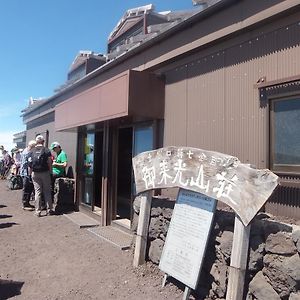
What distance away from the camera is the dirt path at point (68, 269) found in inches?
202

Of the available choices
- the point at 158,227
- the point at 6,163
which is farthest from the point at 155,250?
the point at 6,163

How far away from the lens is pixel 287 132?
4613 millimetres

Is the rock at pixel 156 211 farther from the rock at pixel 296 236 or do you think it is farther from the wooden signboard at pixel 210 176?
the rock at pixel 296 236

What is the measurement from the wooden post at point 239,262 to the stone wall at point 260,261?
0.08 m

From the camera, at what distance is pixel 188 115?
250 inches

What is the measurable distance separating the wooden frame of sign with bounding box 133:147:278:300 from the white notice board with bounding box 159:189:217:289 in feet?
0.50

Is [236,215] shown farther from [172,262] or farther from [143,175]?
[143,175]

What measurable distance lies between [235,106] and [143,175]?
5.04ft

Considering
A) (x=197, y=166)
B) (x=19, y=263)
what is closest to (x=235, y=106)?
(x=197, y=166)

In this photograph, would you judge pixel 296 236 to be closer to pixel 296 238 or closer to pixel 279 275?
pixel 296 238

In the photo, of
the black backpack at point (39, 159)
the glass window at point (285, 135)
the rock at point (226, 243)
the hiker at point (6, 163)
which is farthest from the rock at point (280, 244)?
the hiker at point (6, 163)

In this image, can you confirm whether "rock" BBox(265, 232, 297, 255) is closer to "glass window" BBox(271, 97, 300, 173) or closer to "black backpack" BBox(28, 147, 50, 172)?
"glass window" BBox(271, 97, 300, 173)

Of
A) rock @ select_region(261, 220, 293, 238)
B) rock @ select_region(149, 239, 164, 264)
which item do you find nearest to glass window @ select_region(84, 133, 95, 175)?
rock @ select_region(149, 239, 164, 264)

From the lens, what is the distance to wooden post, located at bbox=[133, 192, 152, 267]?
228 inches
